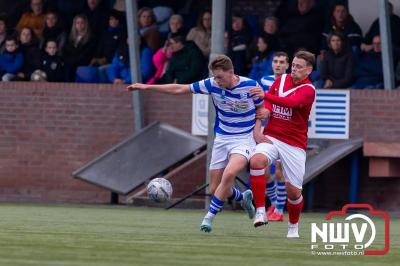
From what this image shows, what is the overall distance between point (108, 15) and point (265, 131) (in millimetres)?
9340

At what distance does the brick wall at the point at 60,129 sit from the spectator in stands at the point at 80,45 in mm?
436

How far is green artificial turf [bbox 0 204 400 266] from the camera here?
29.4ft

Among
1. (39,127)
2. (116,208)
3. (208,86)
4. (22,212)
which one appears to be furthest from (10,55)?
(208,86)

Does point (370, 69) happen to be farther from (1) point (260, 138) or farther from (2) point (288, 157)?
(2) point (288, 157)

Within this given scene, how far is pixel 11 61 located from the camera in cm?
2109

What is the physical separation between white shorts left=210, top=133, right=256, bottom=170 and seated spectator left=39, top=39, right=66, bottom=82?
8267 millimetres

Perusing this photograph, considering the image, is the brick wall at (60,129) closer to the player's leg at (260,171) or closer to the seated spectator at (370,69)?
the seated spectator at (370,69)

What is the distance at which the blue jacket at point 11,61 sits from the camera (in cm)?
2102

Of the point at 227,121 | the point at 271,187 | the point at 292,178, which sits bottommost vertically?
the point at 271,187

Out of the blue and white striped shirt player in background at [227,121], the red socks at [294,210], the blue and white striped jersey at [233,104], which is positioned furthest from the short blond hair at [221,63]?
the red socks at [294,210]

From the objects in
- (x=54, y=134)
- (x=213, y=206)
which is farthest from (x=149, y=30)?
(x=213, y=206)

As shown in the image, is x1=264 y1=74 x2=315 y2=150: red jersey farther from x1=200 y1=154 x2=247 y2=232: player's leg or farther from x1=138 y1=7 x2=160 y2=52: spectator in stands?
x1=138 y1=7 x2=160 y2=52: spectator in stands

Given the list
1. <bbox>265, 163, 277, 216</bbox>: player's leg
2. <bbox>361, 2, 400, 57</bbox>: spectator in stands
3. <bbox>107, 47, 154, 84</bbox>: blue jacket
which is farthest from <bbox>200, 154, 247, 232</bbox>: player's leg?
<bbox>107, 47, 154, 84</bbox>: blue jacket

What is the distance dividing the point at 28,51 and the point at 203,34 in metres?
2.97
